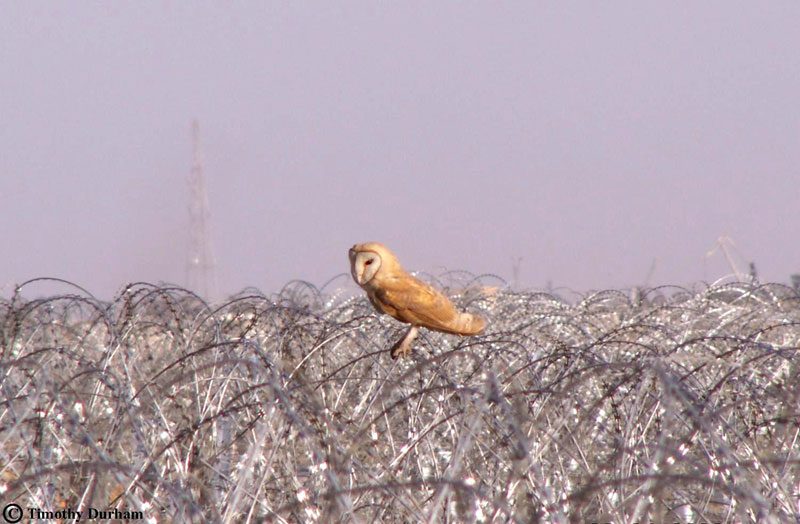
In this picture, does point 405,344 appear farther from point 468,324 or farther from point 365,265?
point 365,265

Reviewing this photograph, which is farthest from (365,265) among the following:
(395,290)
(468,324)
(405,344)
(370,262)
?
(468,324)

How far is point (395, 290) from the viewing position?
18.1 ft

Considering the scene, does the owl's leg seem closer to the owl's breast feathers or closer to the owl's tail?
the owl's breast feathers

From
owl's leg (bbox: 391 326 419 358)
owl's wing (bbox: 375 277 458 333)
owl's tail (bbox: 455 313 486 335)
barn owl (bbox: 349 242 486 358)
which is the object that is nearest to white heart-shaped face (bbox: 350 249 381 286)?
barn owl (bbox: 349 242 486 358)

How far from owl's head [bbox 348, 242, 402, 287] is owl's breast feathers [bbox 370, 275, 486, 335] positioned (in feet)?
0.24

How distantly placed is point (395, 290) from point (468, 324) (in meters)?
0.53

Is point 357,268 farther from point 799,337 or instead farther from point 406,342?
point 799,337

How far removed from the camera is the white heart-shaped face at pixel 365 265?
5.50 meters

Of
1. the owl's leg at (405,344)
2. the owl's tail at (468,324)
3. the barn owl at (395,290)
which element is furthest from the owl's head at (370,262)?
the owl's tail at (468,324)

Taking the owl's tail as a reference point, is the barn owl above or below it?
above

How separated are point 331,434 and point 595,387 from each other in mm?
3100

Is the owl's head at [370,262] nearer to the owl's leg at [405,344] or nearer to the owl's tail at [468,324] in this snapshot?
the owl's leg at [405,344]

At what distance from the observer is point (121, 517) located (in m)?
4.61

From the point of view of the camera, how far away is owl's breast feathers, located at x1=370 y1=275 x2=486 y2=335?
551 centimetres
